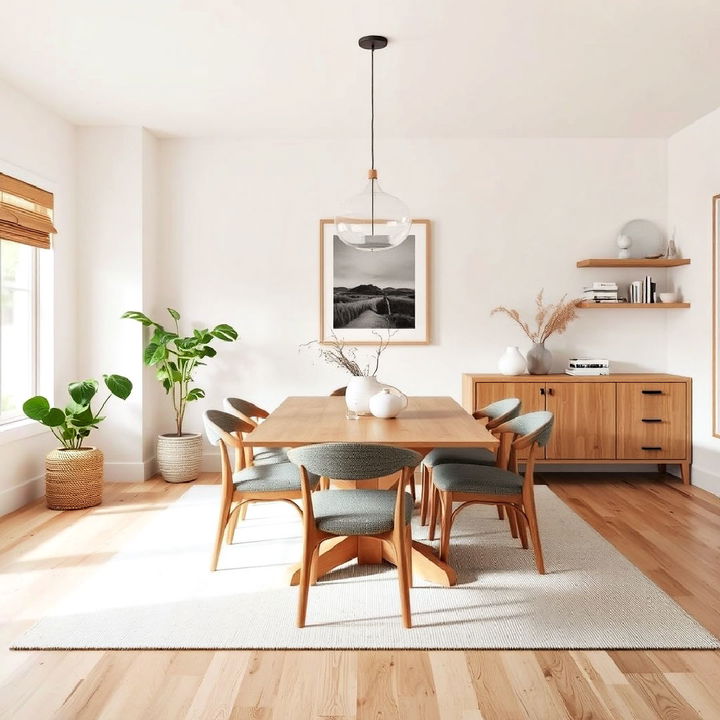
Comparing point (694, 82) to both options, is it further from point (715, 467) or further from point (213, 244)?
point (213, 244)

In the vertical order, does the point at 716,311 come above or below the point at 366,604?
above

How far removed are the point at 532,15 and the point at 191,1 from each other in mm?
1665

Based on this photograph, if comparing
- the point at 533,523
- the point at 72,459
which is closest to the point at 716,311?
the point at 533,523

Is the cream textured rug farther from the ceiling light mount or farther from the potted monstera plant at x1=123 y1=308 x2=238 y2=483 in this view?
the ceiling light mount

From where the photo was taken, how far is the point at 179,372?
575 centimetres

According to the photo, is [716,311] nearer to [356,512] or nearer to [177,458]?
[356,512]

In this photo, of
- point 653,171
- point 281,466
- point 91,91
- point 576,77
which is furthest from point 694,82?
point 91,91

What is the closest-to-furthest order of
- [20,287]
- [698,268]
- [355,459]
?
1. [355,459]
2. [20,287]
3. [698,268]

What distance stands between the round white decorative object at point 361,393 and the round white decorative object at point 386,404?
0.07 meters

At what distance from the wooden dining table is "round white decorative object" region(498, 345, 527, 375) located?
172cm

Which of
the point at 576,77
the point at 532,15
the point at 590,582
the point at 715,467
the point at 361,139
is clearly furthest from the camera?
the point at 361,139

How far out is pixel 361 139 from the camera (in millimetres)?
6000

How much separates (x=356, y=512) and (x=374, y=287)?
3.31 m

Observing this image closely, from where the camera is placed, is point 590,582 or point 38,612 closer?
point 38,612
